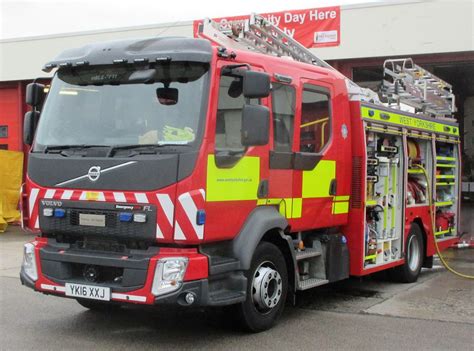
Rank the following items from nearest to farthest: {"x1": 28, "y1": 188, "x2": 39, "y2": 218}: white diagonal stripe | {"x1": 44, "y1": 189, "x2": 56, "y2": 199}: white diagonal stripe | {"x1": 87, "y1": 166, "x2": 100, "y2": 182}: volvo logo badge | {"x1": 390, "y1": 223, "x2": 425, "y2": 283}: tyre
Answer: {"x1": 87, "y1": 166, "x2": 100, "y2": 182}: volvo logo badge → {"x1": 44, "y1": 189, "x2": 56, "y2": 199}: white diagonal stripe → {"x1": 28, "y1": 188, "x2": 39, "y2": 218}: white diagonal stripe → {"x1": 390, "y1": 223, "x2": 425, "y2": 283}: tyre

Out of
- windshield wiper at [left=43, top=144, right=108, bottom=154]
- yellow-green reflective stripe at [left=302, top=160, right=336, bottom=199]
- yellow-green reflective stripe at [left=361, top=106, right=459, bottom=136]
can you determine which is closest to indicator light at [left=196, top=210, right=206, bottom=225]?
windshield wiper at [left=43, top=144, right=108, bottom=154]

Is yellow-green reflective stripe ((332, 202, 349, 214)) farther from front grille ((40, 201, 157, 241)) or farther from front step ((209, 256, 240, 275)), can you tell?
front grille ((40, 201, 157, 241))

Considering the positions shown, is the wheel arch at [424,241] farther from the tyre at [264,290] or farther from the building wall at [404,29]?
the building wall at [404,29]

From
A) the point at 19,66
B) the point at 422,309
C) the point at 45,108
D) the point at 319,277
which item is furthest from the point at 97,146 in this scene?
the point at 19,66

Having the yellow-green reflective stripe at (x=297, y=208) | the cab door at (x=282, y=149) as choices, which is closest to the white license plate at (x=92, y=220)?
the cab door at (x=282, y=149)

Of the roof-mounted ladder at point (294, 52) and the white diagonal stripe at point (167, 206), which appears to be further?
the roof-mounted ladder at point (294, 52)

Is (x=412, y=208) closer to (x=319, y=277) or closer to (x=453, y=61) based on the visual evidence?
(x=319, y=277)

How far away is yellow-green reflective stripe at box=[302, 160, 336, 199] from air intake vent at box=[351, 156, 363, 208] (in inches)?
19.6

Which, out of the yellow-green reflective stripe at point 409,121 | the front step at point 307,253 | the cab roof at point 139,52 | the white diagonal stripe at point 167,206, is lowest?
the front step at point 307,253

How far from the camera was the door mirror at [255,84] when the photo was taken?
5297 mm

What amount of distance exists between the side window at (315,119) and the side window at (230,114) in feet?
3.82

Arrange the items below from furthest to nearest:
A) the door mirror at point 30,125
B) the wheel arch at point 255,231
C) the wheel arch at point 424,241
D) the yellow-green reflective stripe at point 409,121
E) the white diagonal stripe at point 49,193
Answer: the wheel arch at point 424,241, the yellow-green reflective stripe at point 409,121, the door mirror at point 30,125, the white diagonal stripe at point 49,193, the wheel arch at point 255,231

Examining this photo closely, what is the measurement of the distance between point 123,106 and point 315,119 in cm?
230

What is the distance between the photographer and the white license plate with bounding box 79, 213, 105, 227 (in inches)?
212
